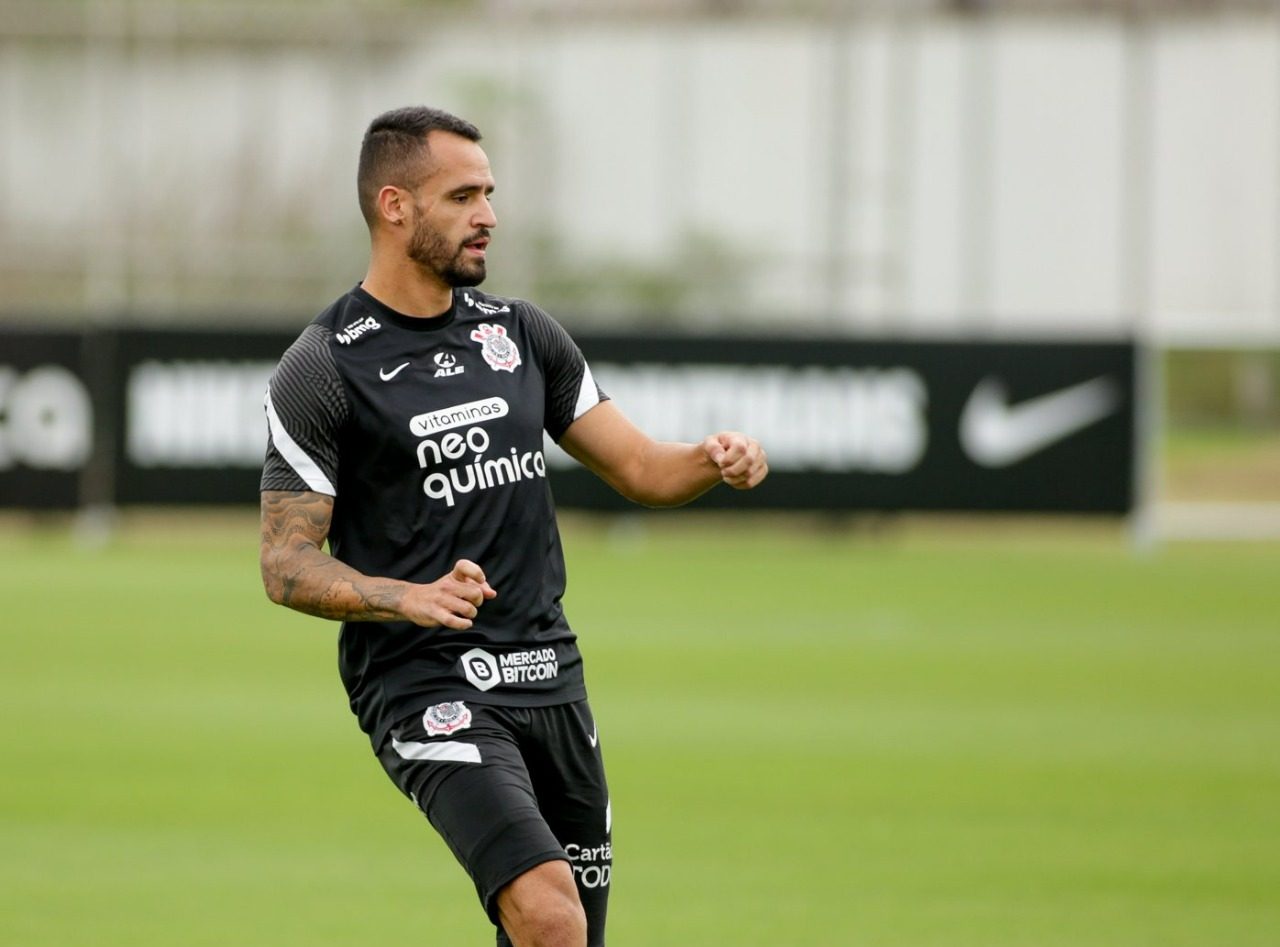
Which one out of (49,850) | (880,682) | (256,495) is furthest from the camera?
(256,495)

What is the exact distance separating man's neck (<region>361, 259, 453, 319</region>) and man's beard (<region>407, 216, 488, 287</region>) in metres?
0.05

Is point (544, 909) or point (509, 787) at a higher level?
point (509, 787)

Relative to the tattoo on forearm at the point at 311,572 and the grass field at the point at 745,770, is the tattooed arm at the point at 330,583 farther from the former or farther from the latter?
the grass field at the point at 745,770

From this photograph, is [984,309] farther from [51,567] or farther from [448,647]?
[448,647]

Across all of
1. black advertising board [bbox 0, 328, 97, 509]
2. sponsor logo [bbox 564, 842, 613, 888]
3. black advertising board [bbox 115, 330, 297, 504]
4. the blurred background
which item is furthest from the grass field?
black advertising board [bbox 0, 328, 97, 509]

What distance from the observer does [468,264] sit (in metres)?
5.52

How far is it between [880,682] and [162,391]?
12.2m

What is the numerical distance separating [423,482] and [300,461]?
0.32 metres

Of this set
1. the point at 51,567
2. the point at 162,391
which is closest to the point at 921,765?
the point at 51,567

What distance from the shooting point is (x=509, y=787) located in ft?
17.4

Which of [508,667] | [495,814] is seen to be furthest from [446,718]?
[495,814]

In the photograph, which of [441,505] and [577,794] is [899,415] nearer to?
[577,794]

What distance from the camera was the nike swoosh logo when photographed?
24.2 m

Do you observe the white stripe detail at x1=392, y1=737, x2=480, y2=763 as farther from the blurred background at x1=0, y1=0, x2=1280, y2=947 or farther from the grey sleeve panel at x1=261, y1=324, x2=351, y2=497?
the blurred background at x1=0, y1=0, x2=1280, y2=947
